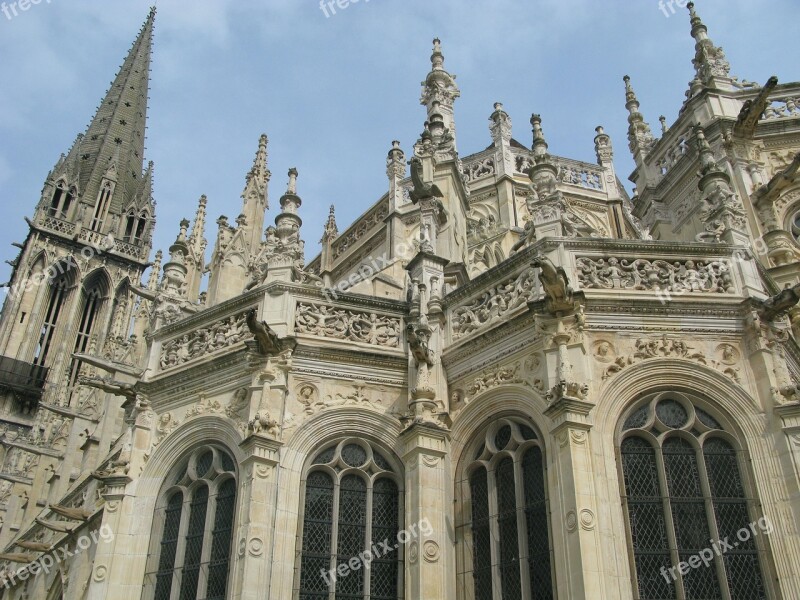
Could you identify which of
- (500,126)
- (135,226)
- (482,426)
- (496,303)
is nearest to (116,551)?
(482,426)

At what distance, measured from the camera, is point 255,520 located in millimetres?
10602

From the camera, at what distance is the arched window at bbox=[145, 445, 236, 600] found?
11.1 meters

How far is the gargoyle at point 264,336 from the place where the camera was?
11648 mm

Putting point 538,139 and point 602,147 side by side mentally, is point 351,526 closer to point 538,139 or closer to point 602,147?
point 538,139

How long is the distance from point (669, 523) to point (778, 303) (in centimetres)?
336

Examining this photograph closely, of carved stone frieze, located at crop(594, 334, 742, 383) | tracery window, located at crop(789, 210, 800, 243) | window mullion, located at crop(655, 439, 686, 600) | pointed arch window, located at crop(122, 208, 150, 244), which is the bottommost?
window mullion, located at crop(655, 439, 686, 600)

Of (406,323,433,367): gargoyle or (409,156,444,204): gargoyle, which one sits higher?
(409,156,444,204): gargoyle

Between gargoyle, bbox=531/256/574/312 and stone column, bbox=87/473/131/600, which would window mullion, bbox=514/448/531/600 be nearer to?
gargoyle, bbox=531/256/574/312

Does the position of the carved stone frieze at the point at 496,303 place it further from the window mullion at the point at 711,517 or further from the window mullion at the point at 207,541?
the window mullion at the point at 207,541

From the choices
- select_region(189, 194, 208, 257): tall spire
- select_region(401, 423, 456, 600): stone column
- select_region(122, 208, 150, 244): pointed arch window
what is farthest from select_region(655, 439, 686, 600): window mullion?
select_region(122, 208, 150, 244): pointed arch window

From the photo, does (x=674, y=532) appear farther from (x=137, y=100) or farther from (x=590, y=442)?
(x=137, y=100)

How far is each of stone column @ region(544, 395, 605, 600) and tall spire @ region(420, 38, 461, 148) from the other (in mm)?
10793

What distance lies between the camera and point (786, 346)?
11.2 m

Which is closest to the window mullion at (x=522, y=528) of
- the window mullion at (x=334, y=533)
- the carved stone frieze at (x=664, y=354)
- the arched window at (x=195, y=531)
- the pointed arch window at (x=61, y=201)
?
the carved stone frieze at (x=664, y=354)
